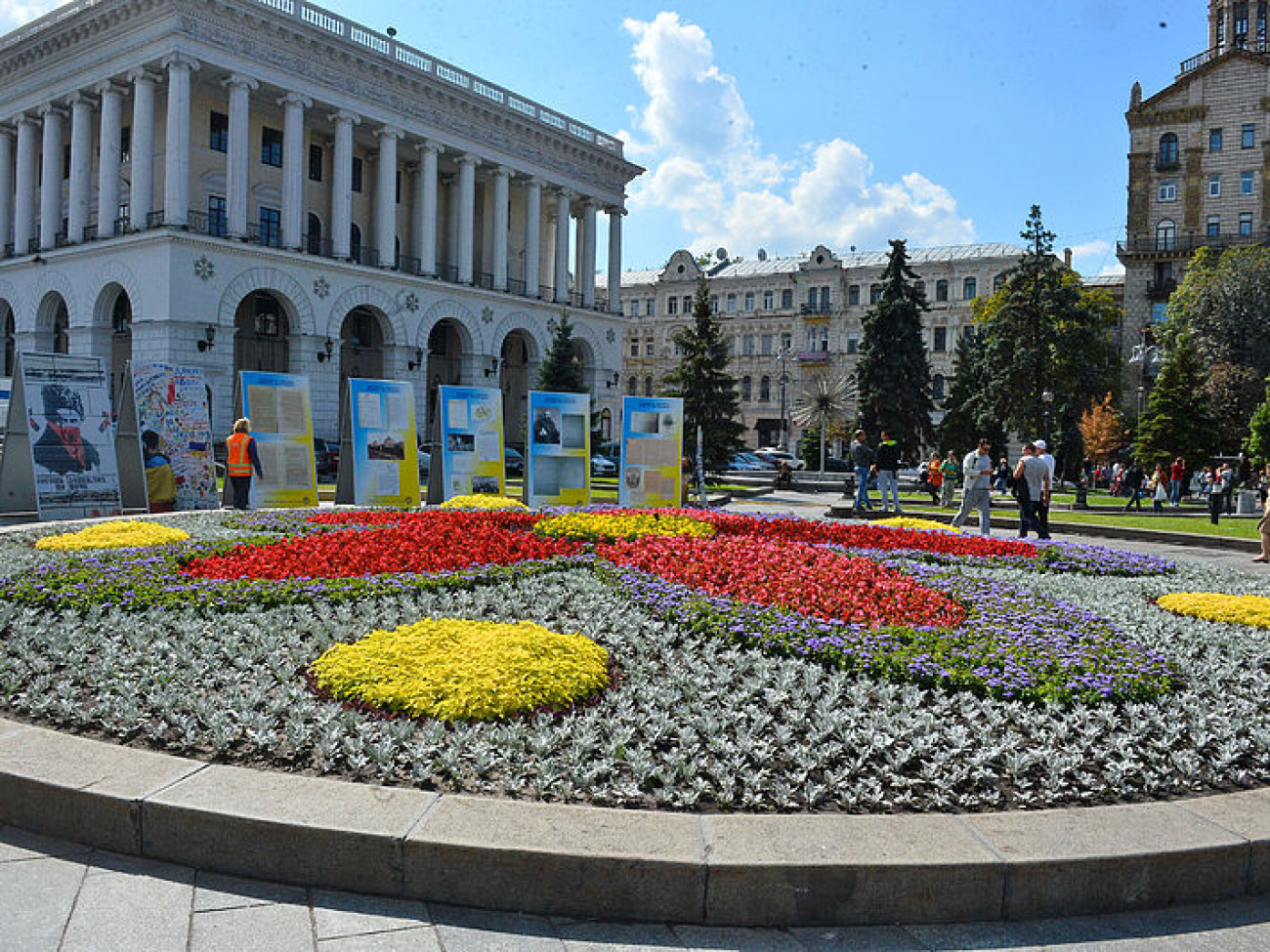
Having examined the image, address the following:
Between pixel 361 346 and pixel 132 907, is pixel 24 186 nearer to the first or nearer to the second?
pixel 361 346

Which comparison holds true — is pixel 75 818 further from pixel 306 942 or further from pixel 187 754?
pixel 306 942

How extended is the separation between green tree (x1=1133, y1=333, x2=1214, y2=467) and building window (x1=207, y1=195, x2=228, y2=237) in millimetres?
41146

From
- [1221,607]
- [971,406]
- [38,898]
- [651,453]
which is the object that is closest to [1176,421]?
[971,406]

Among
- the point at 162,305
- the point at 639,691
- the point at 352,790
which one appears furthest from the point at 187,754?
the point at 162,305

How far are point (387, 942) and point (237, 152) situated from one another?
4100 cm

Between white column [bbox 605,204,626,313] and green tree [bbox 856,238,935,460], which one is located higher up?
white column [bbox 605,204,626,313]

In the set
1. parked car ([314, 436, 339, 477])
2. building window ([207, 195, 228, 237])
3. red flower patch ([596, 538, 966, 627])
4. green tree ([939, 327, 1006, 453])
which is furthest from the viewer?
green tree ([939, 327, 1006, 453])

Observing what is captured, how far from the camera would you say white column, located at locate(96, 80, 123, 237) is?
38.8 m

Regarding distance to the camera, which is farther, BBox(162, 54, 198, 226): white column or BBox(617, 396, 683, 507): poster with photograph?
BBox(162, 54, 198, 226): white column

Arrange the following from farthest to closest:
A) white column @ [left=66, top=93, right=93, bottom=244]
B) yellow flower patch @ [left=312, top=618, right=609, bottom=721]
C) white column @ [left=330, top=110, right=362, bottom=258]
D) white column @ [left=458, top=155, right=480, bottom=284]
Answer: white column @ [left=458, top=155, right=480, bottom=284] < white column @ [left=330, top=110, right=362, bottom=258] < white column @ [left=66, top=93, right=93, bottom=244] < yellow flower patch @ [left=312, top=618, right=609, bottom=721]

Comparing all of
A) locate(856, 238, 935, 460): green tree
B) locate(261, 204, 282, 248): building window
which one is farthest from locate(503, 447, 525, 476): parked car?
locate(856, 238, 935, 460): green tree

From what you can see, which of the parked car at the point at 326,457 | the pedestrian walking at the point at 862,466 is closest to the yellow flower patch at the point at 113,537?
the pedestrian walking at the point at 862,466

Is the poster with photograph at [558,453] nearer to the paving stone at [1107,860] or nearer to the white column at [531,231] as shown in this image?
the paving stone at [1107,860]

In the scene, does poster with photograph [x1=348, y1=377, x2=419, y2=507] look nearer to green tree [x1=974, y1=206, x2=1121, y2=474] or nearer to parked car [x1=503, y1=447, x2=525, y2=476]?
parked car [x1=503, y1=447, x2=525, y2=476]
